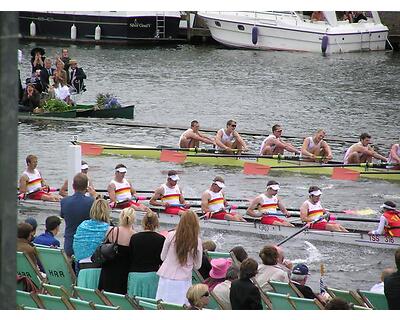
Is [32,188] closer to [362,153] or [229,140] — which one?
[229,140]

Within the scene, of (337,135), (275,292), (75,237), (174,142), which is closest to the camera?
(275,292)

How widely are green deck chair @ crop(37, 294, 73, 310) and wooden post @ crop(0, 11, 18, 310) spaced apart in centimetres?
325

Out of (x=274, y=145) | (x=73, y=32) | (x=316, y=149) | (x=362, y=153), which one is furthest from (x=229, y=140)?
(x=73, y=32)

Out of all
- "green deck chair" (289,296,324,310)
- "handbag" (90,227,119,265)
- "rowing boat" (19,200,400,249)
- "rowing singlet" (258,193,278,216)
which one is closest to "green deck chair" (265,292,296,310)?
"green deck chair" (289,296,324,310)

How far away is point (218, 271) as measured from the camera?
10.3 meters

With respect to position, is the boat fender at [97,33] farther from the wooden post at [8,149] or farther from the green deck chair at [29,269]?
the wooden post at [8,149]

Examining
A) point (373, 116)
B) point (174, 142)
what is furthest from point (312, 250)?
point (373, 116)

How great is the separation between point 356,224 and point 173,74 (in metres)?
20.2

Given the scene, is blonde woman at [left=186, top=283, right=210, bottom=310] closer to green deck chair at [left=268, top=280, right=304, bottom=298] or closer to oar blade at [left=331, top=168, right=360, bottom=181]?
green deck chair at [left=268, top=280, right=304, bottom=298]

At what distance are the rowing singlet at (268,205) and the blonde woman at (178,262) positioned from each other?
652 cm

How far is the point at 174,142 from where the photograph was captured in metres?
25.5

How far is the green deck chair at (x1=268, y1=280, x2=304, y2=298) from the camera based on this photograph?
992cm

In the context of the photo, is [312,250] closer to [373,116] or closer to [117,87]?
[373,116]

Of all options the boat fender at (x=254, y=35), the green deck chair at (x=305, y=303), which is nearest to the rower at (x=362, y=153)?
the green deck chair at (x=305, y=303)
